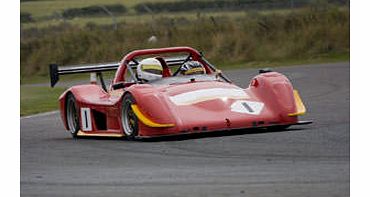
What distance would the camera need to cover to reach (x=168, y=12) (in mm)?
51125

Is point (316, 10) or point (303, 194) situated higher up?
point (316, 10)

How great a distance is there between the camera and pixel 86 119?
14523mm

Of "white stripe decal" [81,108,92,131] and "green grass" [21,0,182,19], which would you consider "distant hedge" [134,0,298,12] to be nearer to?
"green grass" [21,0,182,19]

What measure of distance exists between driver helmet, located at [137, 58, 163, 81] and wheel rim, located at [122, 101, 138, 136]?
0.86 m

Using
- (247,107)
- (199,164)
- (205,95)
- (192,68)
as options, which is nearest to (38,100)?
(192,68)

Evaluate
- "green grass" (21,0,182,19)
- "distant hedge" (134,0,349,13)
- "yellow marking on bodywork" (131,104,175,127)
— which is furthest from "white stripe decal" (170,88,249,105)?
"green grass" (21,0,182,19)

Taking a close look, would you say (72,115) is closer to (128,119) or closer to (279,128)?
(128,119)

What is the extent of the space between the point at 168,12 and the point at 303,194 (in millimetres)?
43802

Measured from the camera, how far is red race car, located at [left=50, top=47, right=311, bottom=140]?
1257 cm

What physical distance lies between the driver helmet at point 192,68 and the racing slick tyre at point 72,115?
1.66 meters

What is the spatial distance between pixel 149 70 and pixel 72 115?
1621 millimetres

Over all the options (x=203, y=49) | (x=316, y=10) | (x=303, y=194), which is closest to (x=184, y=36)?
(x=203, y=49)

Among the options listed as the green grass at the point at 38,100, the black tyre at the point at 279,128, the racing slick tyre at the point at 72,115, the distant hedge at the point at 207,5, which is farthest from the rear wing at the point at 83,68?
the distant hedge at the point at 207,5

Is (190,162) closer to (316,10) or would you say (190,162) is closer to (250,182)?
(250,182)
